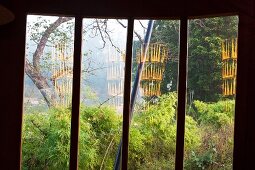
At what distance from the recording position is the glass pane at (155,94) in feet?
8.46

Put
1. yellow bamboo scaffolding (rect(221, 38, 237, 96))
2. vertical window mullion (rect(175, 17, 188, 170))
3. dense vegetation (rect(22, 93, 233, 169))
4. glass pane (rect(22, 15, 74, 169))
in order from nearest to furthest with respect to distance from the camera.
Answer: vertical window mullion (rect(175, 17, 188, 170)) < yellow bamboo scaffolding (rect(221, 38, 237, 96)) < dense vegetation (rect(22, 93, 233, 169)) < glass pane (rect(22, 15, 74, 169))

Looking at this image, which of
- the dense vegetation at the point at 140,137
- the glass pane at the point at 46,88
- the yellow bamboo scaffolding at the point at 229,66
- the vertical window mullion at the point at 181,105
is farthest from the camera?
the glass pane at the point at 46,88

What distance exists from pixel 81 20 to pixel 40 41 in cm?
66

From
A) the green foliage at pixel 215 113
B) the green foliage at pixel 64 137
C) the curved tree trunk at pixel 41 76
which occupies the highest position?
the curved tree trunk at pixel 41 76

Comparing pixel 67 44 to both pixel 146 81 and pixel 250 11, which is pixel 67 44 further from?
pixel 250 11

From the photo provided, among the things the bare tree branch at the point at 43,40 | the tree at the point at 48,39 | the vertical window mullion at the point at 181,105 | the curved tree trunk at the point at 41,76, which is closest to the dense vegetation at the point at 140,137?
the curved tree trunk at the point at 41,76

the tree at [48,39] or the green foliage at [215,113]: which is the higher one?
the tree at [48,39]

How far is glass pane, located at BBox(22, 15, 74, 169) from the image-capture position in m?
2.73

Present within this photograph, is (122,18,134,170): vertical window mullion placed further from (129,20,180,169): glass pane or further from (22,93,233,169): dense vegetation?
(22,93,233,169): dense vegetation

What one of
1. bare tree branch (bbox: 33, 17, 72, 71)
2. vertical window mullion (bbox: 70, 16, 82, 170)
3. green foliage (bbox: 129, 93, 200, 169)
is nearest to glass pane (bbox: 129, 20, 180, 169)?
green foliage (bbox: 129, 93, 200, 169)

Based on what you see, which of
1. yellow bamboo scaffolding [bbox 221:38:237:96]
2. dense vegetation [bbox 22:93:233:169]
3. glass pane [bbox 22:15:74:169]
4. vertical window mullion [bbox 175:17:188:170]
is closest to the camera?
vertical window mullion [bbox 175:17:188:170]

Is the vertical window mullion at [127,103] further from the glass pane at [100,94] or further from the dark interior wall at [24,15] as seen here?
the glass pane at [100,94]

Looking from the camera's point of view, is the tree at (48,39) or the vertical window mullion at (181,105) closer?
the vertical window mullion at (181,105)

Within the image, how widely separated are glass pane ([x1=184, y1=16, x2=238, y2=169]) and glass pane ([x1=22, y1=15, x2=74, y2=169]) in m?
1.01
